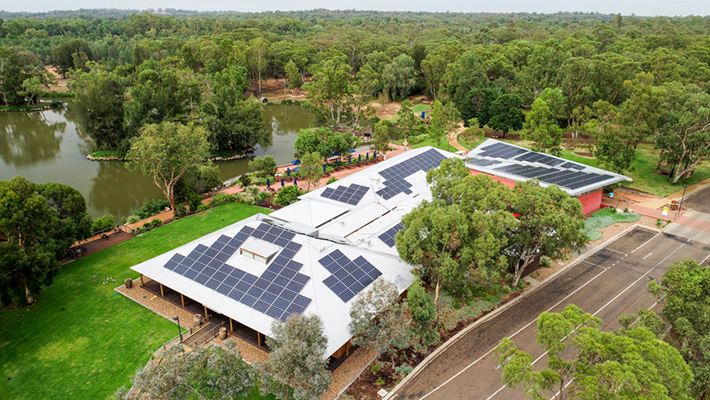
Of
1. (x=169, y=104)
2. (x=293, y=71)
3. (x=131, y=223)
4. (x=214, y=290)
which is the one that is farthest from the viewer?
(x=293, y=71)

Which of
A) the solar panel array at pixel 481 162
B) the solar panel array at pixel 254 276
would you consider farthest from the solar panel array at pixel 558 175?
the solar panel array at pixel 254 276

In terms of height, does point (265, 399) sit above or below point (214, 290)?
below

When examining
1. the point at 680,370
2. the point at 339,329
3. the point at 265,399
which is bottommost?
the point at 265,399

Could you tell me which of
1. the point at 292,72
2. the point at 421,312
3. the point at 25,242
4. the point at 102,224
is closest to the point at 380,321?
the point at 421,312

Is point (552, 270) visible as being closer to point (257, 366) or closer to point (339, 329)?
point (339, 329)

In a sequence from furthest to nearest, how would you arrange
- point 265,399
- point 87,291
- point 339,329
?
point 87,291 < point 339,329 < point 265,399

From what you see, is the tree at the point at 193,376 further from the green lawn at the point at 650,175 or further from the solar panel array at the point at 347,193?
the green lawn at the point at 650,175

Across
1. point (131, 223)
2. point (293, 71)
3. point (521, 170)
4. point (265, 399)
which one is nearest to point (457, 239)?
point (265, 399)

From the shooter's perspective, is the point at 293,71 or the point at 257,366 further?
the point at 293,71
